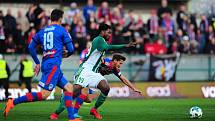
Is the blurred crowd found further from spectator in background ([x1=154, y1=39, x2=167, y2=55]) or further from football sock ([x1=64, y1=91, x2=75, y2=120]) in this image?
football sock ([x1=64, y1=91, x2=75, y2=120])

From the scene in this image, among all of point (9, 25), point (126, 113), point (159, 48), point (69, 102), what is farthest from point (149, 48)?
point (69, 102)

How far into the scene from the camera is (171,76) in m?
29.5

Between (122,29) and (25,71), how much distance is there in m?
5.06

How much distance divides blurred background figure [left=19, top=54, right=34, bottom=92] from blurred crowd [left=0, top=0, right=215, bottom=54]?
616 mm

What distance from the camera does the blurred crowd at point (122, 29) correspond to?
27.5m

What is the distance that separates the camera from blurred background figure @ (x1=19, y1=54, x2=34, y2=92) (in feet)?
88.9

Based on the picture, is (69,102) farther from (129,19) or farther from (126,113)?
(129,19)

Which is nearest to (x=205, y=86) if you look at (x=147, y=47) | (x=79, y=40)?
(x=147, y=47)

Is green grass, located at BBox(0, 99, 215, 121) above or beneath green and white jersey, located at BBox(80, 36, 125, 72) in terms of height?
beneath

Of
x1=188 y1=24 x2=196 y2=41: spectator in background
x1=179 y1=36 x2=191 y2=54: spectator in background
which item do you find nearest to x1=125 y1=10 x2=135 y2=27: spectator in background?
x1=179 y1=36 x2=191 y2=54: spectator in background

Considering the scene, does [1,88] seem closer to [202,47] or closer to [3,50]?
[3,50]

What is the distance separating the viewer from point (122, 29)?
28766 millimetres

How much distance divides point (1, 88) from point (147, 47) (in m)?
7.32

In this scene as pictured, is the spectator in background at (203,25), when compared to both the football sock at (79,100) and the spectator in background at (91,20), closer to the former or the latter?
the spectator in background at (91,20)
